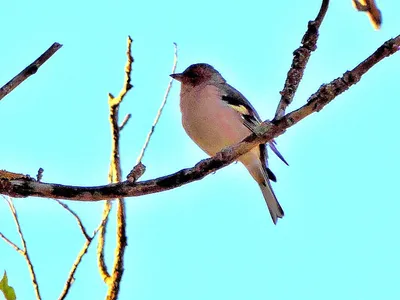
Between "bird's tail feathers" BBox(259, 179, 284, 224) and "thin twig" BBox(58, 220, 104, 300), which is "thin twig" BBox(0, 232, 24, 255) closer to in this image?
"thin twig" BBox(58, 220, 104, 300)

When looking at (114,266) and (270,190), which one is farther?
(270,190)

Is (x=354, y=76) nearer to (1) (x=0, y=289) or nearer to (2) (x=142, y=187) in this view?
(2) (x=142, y=187)

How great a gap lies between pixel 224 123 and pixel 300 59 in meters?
2.58

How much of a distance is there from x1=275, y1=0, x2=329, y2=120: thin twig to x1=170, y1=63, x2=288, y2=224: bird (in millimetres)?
2205

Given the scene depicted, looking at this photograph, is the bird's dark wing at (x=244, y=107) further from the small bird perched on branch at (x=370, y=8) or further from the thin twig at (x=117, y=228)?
the small bird perched on branch at (x=370, y=8)

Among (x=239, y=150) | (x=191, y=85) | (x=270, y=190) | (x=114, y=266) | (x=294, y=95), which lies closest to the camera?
(x=239, y=150)

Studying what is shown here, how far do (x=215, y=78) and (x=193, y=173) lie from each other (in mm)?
4658

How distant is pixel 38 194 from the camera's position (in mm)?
3615

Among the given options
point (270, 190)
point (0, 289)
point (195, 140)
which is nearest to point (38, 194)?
point (0, 289)

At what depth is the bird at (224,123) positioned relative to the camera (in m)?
6.64

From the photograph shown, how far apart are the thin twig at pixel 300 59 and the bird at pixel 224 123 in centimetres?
221

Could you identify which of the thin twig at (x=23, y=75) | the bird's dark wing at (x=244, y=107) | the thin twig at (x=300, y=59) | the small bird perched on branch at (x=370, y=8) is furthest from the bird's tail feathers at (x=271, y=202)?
the thin twig at (x=23, y=75)

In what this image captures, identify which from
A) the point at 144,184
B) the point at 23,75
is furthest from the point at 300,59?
the point at 23,75

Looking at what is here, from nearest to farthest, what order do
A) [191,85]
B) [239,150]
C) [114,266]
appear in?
[239,150] → [114,266] → [191,85]
